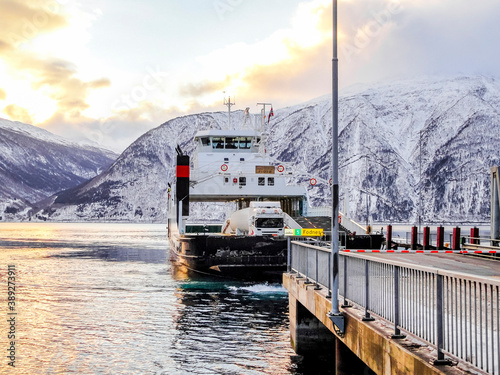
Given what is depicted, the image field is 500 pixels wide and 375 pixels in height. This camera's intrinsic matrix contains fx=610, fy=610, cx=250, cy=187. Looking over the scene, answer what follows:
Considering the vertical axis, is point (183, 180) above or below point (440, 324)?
above

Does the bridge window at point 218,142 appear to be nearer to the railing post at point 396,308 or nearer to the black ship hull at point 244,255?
the black ship hull at point 244,255

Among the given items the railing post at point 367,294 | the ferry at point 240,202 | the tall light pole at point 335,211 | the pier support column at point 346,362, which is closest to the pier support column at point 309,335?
the pier support column at point 346,362

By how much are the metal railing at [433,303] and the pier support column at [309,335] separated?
5.27 m

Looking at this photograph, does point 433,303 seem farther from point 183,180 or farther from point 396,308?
point 183,180

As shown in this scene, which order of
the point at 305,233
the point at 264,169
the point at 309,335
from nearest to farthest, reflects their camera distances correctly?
1. the point at 309,335
2. the point at 305,233
3. the point at 264,169

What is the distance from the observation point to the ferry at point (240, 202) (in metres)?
36.5

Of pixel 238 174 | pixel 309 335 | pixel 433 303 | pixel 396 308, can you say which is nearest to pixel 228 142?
pixel 238 174

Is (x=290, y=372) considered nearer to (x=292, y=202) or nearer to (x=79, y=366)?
(x=79, y=366)

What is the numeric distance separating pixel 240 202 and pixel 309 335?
127 feet

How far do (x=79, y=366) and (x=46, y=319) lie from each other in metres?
8.40

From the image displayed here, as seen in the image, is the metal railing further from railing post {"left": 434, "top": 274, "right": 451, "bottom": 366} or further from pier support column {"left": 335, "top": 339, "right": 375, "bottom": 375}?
pier support column {"left": 335, "top": 339, "right": 375, "bottom": 375}

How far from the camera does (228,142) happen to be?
56719 mm

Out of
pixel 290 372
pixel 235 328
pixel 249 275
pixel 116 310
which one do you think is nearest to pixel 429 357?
pixel 290 372

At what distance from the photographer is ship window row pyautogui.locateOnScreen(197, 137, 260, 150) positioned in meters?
56.5
